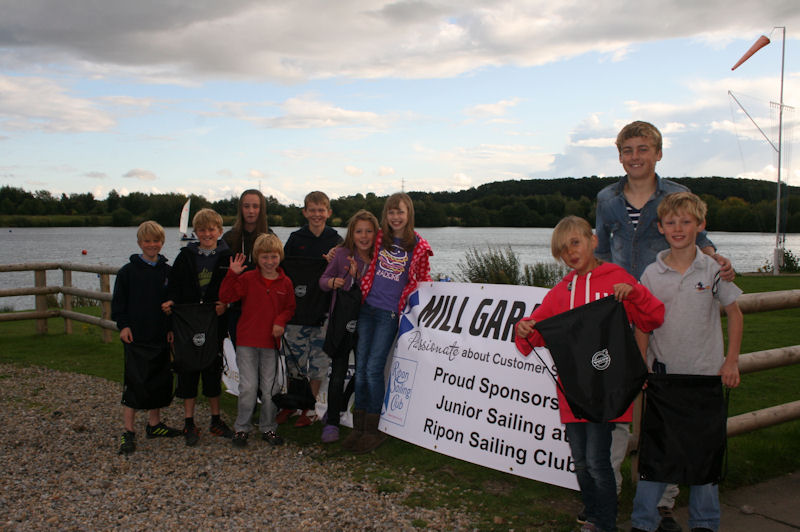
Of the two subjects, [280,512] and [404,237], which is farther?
[404,237]

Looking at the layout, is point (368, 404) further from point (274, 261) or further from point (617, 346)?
point (617, 346)

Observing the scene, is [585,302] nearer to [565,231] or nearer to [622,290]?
[622,290]

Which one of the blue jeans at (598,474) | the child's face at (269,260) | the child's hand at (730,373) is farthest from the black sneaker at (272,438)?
the child's hand at (730,373)

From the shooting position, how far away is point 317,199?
6.28 meters

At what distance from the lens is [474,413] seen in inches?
195

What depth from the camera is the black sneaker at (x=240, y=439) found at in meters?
5.51

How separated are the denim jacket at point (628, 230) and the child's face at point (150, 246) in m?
3.97

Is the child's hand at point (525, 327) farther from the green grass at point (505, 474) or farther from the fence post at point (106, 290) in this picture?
the fence post at point (106, 290)

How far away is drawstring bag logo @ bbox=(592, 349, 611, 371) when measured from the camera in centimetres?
357

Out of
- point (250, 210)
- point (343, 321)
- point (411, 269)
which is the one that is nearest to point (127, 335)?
point (250, 210)

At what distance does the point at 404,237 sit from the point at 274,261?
1275 mm

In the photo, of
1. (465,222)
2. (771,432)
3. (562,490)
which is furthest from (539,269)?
(465,222)

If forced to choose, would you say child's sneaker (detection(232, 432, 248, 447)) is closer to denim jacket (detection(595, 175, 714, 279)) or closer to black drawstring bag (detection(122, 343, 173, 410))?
black drawstring bag (detection(122, 343, 173, 410))

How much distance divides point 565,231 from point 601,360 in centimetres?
82
